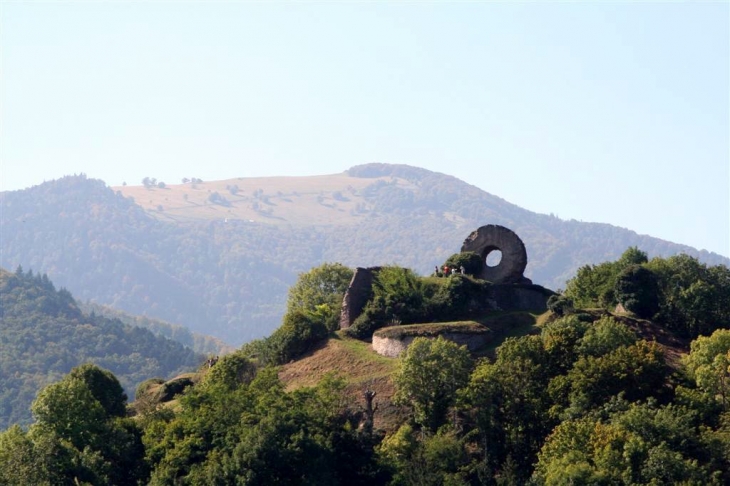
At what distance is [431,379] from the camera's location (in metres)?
79.9

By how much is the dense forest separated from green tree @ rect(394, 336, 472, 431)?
8 centimetres

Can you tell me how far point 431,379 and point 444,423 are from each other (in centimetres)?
257

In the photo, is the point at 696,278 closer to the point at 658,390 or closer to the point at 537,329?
the point at 537,329

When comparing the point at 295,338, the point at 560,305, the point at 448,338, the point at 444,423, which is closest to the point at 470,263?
the point at 560,305

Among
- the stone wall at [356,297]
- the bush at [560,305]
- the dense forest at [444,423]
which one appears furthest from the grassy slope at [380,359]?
the stone wall at [356,297]

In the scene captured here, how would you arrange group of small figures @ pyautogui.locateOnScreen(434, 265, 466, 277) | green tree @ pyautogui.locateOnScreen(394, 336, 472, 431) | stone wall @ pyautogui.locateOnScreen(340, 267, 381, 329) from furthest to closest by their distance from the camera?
group of small figures @ pyautogui.locateOnScreen(434, 265, 466, 277)
stone wall @ pyautogui.locateOnScreen(340, 267, 381, 329)
green tree @ pyautogui.locateOnScreen(394, 336, 472, 431)

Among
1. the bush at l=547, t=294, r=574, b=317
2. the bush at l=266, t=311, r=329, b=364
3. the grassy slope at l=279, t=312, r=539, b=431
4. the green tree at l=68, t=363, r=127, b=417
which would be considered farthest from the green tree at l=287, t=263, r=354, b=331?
the green tree at l=68, t=363, r=127, b=417

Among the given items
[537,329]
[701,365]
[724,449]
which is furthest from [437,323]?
[724,449]

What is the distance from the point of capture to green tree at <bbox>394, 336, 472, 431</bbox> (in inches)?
3127

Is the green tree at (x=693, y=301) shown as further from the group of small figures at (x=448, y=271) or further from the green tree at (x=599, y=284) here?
the group of small figures at (x=448, y=271)

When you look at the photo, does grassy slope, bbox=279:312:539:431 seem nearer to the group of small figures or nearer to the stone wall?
the stone wall

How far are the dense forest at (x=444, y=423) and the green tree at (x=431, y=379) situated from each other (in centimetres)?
8

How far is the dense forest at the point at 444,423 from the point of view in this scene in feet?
234

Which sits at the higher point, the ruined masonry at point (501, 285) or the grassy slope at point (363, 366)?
the ruined masonry at point (501, 285)
